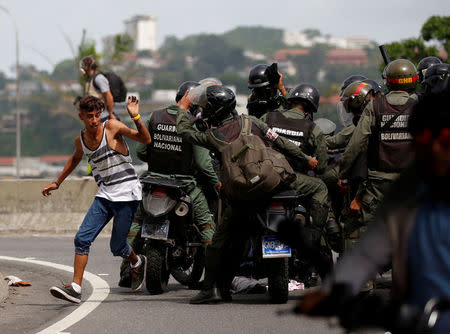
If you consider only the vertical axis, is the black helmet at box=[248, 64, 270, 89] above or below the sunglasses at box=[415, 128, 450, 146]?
below

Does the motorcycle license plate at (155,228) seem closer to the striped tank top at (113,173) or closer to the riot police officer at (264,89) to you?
the striped tank top at (113,173)

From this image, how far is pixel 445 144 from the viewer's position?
338 centimetres

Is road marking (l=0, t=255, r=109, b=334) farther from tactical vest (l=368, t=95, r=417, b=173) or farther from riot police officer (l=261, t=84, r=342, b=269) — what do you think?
tactical vest (l=368, t=95, r=417, b=173)

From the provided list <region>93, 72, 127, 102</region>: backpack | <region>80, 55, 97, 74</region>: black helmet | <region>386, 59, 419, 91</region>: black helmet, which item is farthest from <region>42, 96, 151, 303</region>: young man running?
<region>93, 72, 127, 102</region>: backpack

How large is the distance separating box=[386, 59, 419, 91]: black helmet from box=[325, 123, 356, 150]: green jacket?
1155 mm

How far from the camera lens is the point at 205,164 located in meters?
9.14

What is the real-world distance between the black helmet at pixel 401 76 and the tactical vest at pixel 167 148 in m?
1.84

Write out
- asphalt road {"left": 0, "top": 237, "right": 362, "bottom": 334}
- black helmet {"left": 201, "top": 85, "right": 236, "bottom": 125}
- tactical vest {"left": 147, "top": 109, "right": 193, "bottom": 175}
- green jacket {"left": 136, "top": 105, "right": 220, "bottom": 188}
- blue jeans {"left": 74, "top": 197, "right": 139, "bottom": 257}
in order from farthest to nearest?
green jacket {"left": 136, "top": 105, "right": 220, "bottom": 188}
tactical vest {"left": 147, "top": 109, "right": 193, "bottom": 175}
blue jeans {"left": 74, "top": 197, "right": 139, "bottom": 257}
black helmet {"left": 201, "top": 85, "right": 236, "bottom": 125}
asphalt road {"left": 0, "top": 237, "right": 362, "bottom": 334}

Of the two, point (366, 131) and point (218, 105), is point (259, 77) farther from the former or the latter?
point (366, 131)

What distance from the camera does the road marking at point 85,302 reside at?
24.4 ft

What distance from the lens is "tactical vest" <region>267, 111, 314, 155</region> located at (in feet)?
28.5

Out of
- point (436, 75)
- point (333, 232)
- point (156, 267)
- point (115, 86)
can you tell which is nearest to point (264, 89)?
point (333, 232)

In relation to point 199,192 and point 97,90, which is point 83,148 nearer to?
point 199,192

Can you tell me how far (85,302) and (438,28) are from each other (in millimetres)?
25956
